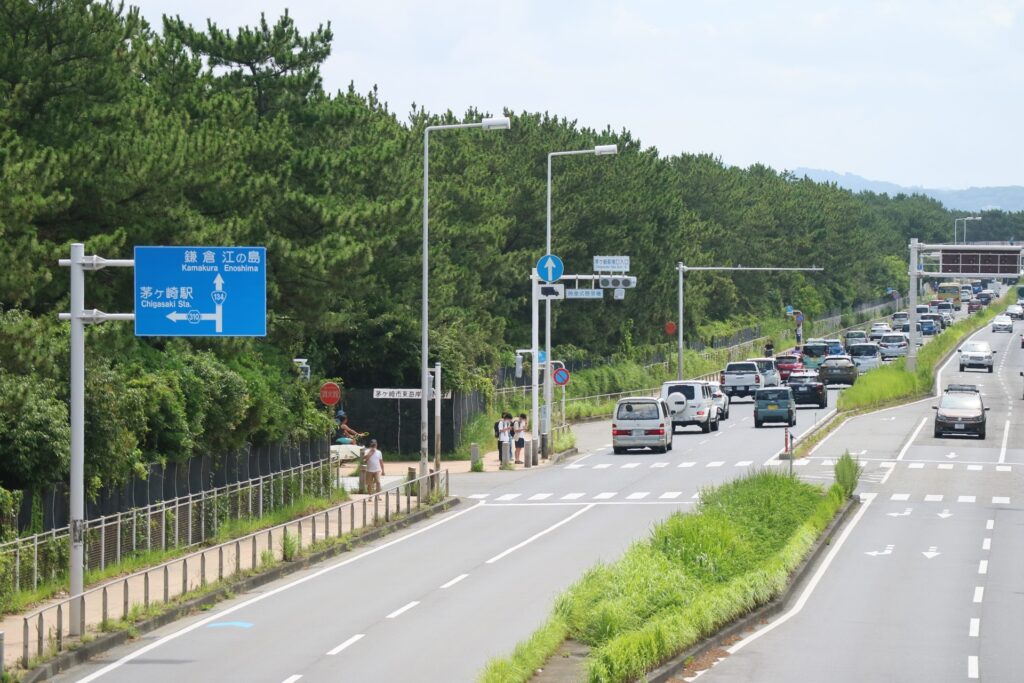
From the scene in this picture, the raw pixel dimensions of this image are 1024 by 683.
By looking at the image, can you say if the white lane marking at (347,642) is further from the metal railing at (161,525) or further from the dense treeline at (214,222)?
the dense treeline at (214,222)

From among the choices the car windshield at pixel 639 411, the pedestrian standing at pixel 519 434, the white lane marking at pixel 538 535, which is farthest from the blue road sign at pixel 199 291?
the car windshield at pixel 639 411

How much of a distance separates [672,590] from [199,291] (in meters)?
7.81

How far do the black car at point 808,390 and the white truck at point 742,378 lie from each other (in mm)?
Answer: 5094

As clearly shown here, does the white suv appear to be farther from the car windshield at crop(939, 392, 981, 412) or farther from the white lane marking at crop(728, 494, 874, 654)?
the white lane marking at crop(728, 494, 874, 654)

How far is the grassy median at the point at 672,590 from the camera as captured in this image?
717 inches

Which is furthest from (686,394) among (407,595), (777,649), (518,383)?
(777,649)

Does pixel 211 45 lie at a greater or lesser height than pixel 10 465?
greater

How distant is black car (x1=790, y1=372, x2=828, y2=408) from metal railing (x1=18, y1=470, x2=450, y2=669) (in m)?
36.0

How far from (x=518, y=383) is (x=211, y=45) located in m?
30.4

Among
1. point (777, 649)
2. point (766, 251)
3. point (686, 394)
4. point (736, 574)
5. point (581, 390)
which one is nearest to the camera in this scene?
point (777, 649)

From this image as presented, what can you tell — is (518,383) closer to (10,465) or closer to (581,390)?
(581,390)

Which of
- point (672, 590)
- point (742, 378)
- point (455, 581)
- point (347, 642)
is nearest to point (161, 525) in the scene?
point (455, 581)

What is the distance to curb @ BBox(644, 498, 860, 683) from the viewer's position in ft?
62.5

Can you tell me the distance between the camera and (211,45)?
44750 mm
